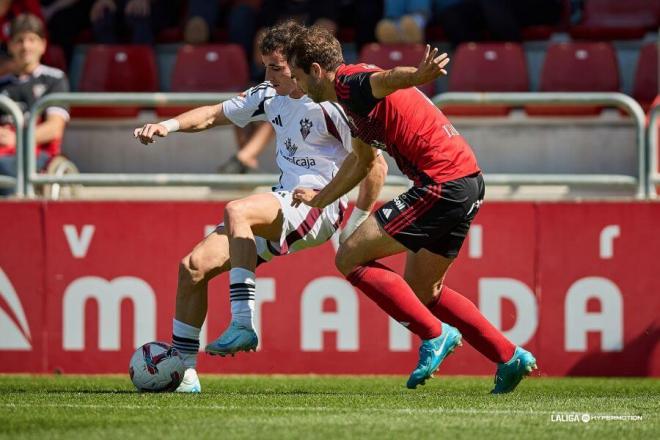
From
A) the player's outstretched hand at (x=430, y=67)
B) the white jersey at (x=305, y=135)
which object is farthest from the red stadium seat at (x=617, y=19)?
the player's outstretched hand at (x=430, y=67)

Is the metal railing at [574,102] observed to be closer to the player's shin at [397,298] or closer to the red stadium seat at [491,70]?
the player's shin at [397,298]

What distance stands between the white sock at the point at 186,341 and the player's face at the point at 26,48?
4.01 metres

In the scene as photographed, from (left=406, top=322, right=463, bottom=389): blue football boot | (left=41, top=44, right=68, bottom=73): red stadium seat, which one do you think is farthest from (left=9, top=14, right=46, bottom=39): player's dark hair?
(left=406, top=322, right=463, bottom=389): blue football boot

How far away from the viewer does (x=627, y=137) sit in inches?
464

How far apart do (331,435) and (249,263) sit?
2187 mm

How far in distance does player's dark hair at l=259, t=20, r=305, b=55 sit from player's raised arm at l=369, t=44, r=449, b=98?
970 mm

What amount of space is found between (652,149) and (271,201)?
3206mm

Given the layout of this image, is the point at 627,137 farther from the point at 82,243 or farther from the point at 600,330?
the point at 82,243

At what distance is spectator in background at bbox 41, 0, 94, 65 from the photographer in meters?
13.9

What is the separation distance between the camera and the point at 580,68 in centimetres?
1254

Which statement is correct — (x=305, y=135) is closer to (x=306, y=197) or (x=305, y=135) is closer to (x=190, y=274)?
(x=306, y=197)

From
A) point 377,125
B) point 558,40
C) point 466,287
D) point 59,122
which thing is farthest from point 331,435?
point 558,40

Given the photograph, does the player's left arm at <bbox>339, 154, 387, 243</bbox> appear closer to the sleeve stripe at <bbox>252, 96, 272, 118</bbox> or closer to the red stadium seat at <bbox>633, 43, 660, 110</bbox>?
the sleeve stripe at <bbox>252, 96, 272, 118</bbox>

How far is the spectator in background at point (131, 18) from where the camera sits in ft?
44.9
